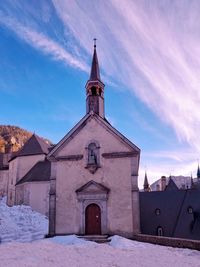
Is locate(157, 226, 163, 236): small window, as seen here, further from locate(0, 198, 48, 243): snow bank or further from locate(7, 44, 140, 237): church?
locate(0, 198, 48, 243): snow bank

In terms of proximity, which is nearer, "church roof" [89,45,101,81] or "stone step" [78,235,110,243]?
"stone step" [78,235,110,243]

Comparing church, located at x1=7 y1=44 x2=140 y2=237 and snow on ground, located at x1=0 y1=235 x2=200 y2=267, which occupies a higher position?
church, located at x1=7 y1=44 x2=140 y2=237

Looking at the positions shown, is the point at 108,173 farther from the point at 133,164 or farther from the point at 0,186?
the point at 0,186

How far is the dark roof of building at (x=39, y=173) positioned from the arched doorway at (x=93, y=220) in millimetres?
17468

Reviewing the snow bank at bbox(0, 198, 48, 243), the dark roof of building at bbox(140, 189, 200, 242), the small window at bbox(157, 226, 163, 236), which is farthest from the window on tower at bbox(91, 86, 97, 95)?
the small window at bbox(157, 226, 163, 236)

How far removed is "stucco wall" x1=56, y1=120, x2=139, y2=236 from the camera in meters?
18.6

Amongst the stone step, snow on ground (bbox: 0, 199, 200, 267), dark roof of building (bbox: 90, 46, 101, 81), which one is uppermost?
dark roof of building (bbox: 90, 46, 101, 81)

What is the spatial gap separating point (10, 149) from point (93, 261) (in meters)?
51.3

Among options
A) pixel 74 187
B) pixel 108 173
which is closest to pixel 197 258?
pixel 108 173

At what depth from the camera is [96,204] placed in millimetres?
19359

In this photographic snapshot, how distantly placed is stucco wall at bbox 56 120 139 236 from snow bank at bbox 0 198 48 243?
5.52 m

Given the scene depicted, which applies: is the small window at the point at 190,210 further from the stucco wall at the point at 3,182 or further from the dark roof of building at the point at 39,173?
the stucco wall at the point at 3,182

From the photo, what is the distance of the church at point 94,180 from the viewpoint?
61.3 feet

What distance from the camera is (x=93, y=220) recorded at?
19094 mm
